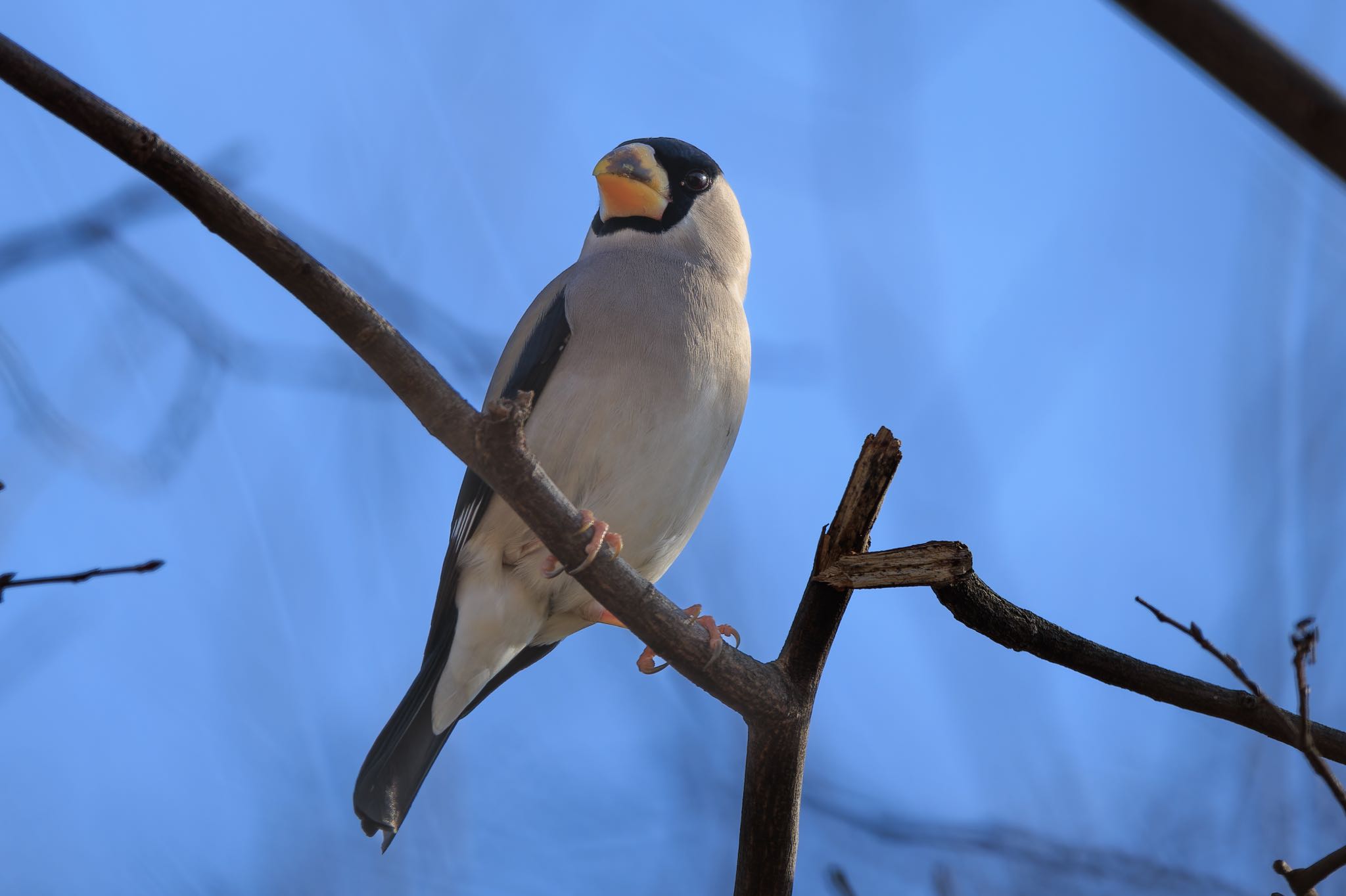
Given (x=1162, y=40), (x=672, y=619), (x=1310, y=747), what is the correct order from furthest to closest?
1. (x=672, y=619)
2. (x=1310, y=747)
3. (x=1162, y=40)

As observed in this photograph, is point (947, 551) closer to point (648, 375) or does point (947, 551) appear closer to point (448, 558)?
point (648, 375)

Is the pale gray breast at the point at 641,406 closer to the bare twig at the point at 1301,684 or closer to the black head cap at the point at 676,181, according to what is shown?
the black head cap at the point at 676,181

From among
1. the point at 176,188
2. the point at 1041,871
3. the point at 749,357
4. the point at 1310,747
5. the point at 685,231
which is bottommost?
the point at 1310,747

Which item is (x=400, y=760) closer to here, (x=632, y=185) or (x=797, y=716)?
(x=797, y=716)

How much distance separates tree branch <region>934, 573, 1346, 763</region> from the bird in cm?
97

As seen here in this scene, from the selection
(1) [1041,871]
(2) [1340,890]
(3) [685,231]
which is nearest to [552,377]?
(3) [685,231]

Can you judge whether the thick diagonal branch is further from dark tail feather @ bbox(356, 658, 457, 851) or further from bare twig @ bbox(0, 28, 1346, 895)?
dark tail feather @ bbox(356, 658, 457, 851)

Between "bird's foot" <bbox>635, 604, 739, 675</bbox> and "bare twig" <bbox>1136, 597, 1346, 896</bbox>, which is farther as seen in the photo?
"bird's foot" <bbox>635, 604, 739, 675</bbox>

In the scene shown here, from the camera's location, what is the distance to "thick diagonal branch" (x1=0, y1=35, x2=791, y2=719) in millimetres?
2072

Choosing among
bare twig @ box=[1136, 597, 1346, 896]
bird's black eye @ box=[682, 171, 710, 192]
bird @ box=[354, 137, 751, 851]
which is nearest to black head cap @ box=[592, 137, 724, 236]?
bird's black eye @ box=[682, 171, 710, 192]

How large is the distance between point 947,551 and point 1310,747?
895 millimetres

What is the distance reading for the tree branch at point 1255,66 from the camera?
120 cm

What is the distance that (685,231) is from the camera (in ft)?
14.6

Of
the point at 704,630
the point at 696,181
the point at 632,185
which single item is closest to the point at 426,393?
the point at 704,630
